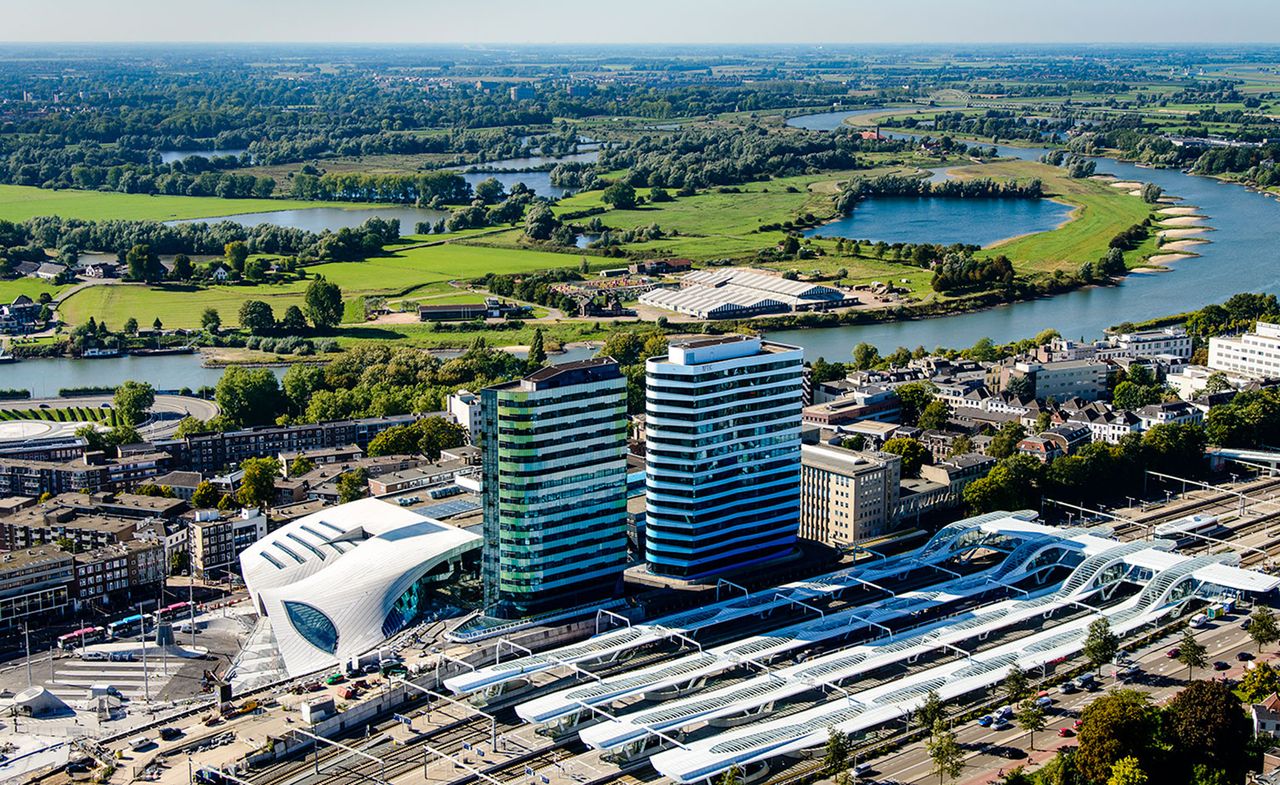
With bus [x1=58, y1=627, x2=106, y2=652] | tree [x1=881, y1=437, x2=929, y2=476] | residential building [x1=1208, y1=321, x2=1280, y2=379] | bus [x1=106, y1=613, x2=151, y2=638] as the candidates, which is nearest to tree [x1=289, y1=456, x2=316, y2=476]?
bus [x1=106, y1=613, x2=151, y2=638]

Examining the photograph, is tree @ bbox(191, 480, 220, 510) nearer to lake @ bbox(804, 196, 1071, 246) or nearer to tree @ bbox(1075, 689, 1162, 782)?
tree @ bbox(1075, 689, 1162, 782)

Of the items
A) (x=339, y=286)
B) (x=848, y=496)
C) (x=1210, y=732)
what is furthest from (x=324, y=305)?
(x=1210, y=732)

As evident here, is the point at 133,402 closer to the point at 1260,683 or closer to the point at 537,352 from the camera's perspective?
the point at 537,352

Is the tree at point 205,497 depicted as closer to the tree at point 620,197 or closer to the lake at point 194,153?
the tree at point 620,197

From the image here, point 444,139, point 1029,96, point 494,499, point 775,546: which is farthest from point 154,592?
point 1029,96

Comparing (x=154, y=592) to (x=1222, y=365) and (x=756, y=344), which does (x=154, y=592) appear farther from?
(x=1222, y=365)
